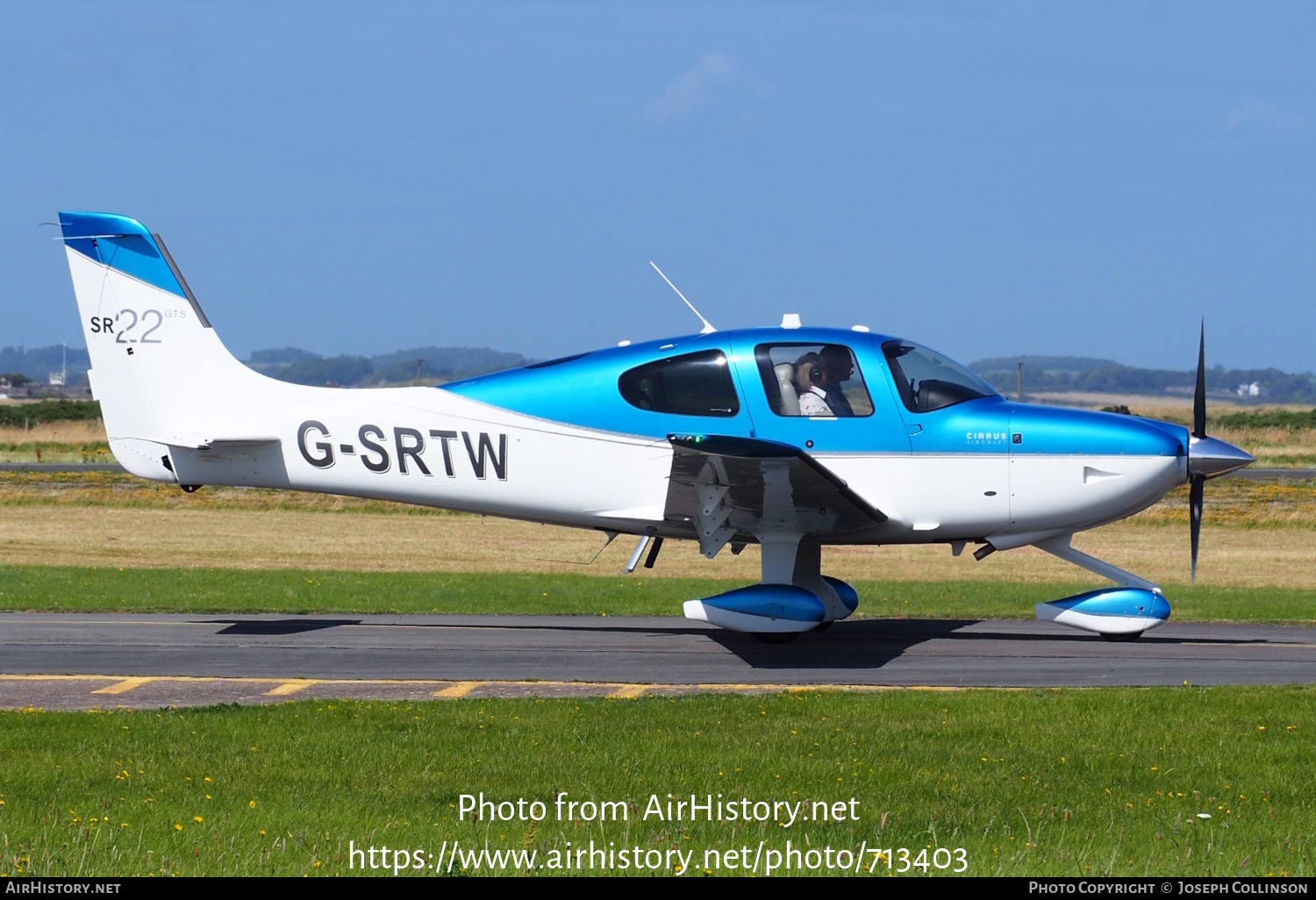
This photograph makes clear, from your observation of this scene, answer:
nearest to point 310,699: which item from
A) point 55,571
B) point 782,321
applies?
point 782,321

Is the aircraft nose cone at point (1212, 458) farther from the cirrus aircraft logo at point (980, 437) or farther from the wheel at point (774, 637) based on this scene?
the wheel at point (774, 637)

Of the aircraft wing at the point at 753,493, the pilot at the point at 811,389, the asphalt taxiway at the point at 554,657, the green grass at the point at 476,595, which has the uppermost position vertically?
the pilot at the point at 811,389

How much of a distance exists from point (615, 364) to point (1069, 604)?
465cm

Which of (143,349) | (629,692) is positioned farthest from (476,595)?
(629,692)

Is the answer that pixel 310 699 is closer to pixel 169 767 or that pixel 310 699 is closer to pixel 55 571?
pixel 169 767

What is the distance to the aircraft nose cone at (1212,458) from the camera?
39.0 feet

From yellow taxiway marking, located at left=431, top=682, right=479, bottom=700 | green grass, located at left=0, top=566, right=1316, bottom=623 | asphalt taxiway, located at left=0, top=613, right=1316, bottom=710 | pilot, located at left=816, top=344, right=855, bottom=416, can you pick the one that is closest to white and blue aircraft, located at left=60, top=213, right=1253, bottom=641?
pilot, located at left=816, top=344, right=855, bottom=416

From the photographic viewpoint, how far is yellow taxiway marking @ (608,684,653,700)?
32.3 ft

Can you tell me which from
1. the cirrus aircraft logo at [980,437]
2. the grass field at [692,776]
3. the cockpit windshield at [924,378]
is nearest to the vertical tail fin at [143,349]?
the grass field at [692,776]

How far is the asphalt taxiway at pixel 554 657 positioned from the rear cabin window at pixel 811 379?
7.23 feet

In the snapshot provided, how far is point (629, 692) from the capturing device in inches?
401

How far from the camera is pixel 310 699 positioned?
9797 mm

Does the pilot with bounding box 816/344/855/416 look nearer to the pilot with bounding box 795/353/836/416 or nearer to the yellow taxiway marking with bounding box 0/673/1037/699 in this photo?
the pilot with bounding box 795/353/836/416

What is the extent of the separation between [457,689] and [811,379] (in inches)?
164
